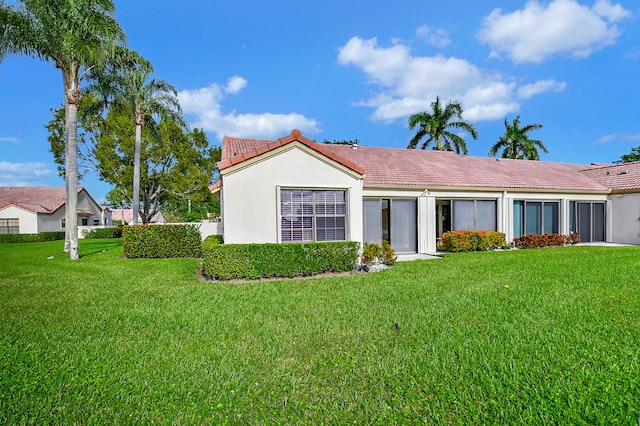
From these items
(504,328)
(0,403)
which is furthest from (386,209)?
(0,403)

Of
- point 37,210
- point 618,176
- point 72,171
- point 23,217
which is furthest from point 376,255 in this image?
point 23,217

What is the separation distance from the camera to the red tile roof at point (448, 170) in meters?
16.0

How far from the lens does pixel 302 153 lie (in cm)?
1077

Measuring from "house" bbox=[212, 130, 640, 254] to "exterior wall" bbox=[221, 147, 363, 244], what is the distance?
0.10ft

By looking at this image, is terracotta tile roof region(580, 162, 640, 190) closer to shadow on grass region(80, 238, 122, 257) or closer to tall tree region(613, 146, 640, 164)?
shadow on grass region(80, 238, 122, 257)

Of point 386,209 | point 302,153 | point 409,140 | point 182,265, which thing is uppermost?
point 409,140

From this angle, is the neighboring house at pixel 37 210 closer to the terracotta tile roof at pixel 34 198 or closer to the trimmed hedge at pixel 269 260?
the terracotta tile roof at pixel 34 198

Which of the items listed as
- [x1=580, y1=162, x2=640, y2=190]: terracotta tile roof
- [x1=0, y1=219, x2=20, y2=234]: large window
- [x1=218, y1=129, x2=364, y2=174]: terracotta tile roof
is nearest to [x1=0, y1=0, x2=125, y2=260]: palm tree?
[x1=218, y1=129, x2=364, y2=174]: terracotta tile roof

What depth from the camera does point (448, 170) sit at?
18250 mm

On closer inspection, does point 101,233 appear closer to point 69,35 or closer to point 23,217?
point 23,217

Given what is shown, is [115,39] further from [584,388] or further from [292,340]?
[584,388]

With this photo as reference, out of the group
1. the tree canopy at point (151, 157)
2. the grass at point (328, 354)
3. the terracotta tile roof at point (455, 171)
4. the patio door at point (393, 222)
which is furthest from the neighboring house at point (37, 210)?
the patio door at point (393, 222)

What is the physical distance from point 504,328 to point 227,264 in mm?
7181

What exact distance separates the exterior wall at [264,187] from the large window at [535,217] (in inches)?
471
